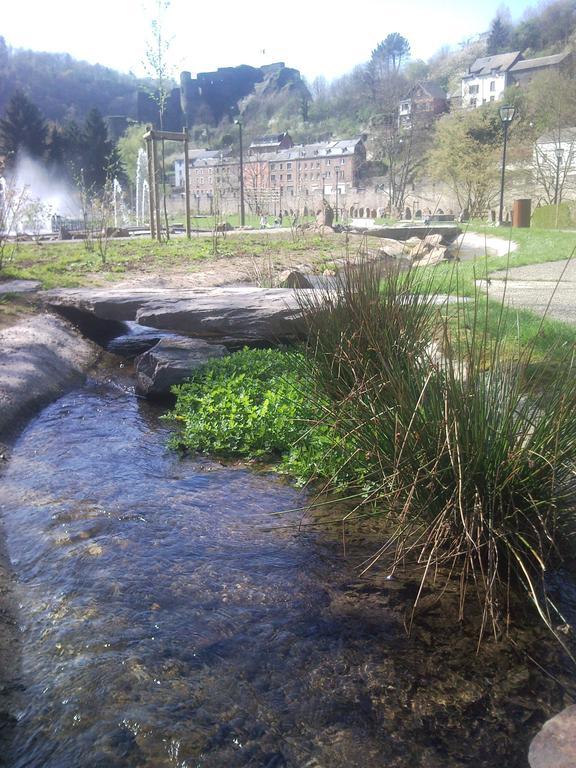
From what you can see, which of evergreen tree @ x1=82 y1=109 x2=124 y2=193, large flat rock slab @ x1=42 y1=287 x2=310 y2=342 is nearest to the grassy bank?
large flat rock slab @ x1=42 y1=287 x2=310 y2=342

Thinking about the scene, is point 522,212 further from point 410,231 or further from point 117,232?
point 117,232

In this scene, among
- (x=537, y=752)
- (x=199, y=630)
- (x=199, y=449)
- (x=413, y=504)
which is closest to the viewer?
(x=537, y=752)

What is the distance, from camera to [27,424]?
453 centimetres

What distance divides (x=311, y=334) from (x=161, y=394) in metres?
1.93

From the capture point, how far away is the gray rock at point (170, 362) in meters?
5.22

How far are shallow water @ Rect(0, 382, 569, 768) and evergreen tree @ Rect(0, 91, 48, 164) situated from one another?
40.9 meters

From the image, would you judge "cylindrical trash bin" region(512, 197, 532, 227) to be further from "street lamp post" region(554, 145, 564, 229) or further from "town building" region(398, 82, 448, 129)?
"town building" region(398, 82, 448, 129)

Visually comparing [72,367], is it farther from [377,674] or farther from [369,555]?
[377,674]

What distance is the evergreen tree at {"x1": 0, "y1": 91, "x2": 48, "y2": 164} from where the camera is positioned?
38906 mm

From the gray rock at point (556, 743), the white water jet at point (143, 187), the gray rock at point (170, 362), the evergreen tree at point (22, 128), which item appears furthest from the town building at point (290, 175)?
the gray rock at point (556, 743)

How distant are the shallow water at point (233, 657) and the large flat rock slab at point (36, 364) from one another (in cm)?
157

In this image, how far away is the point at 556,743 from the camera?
1621 mm

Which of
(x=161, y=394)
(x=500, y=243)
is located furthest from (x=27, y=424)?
(x=500, y=243)

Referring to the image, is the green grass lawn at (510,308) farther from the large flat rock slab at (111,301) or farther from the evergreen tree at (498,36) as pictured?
the evergreen tree at (498,36)
